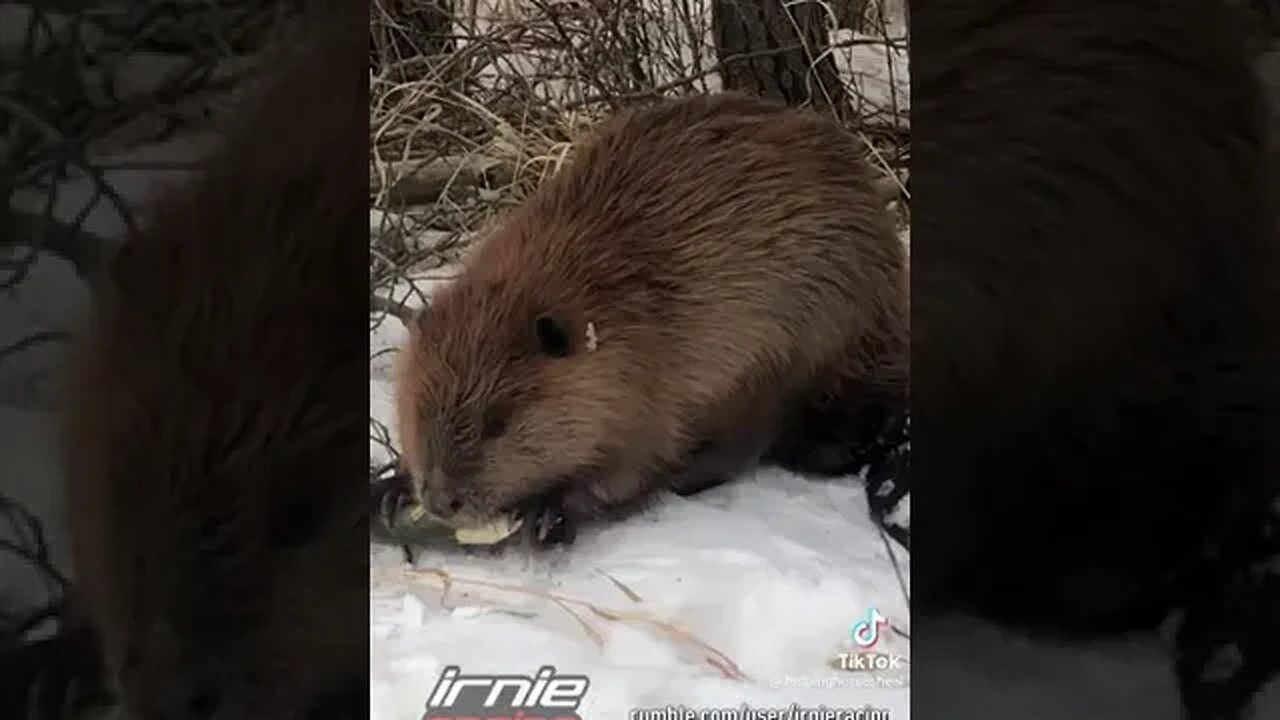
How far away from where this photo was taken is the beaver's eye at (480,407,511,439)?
2.40 ft

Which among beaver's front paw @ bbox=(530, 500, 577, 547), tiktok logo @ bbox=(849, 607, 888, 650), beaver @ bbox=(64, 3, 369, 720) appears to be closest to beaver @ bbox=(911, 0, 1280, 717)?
tiktok logo @ bbox=(849, 607, 888, 650)

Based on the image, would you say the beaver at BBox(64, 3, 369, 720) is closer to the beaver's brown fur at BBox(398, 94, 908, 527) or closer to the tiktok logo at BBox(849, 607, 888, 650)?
the beaver's brown fur at BBox(398, 94, 908, 527)

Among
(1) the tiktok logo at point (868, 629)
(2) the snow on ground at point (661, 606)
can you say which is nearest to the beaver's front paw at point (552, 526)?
(2) the snow on ground at point (661, 606)

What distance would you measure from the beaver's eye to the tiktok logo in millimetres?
215

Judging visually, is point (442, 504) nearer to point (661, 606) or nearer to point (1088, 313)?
point (661, 606)

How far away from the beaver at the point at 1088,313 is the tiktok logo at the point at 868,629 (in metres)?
0.03

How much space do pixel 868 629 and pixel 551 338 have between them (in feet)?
0.76

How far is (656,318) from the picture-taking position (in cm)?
75

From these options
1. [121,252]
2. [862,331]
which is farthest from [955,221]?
[121,252]

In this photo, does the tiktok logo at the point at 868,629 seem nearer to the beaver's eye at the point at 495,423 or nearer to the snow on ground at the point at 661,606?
the snow on ground at the point at 661,606

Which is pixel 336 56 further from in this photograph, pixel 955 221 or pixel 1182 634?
pixel 1182 634

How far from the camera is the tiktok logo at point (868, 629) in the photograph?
2.41 feet

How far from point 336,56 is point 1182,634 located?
21.9 inches

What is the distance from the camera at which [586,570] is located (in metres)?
0.73
